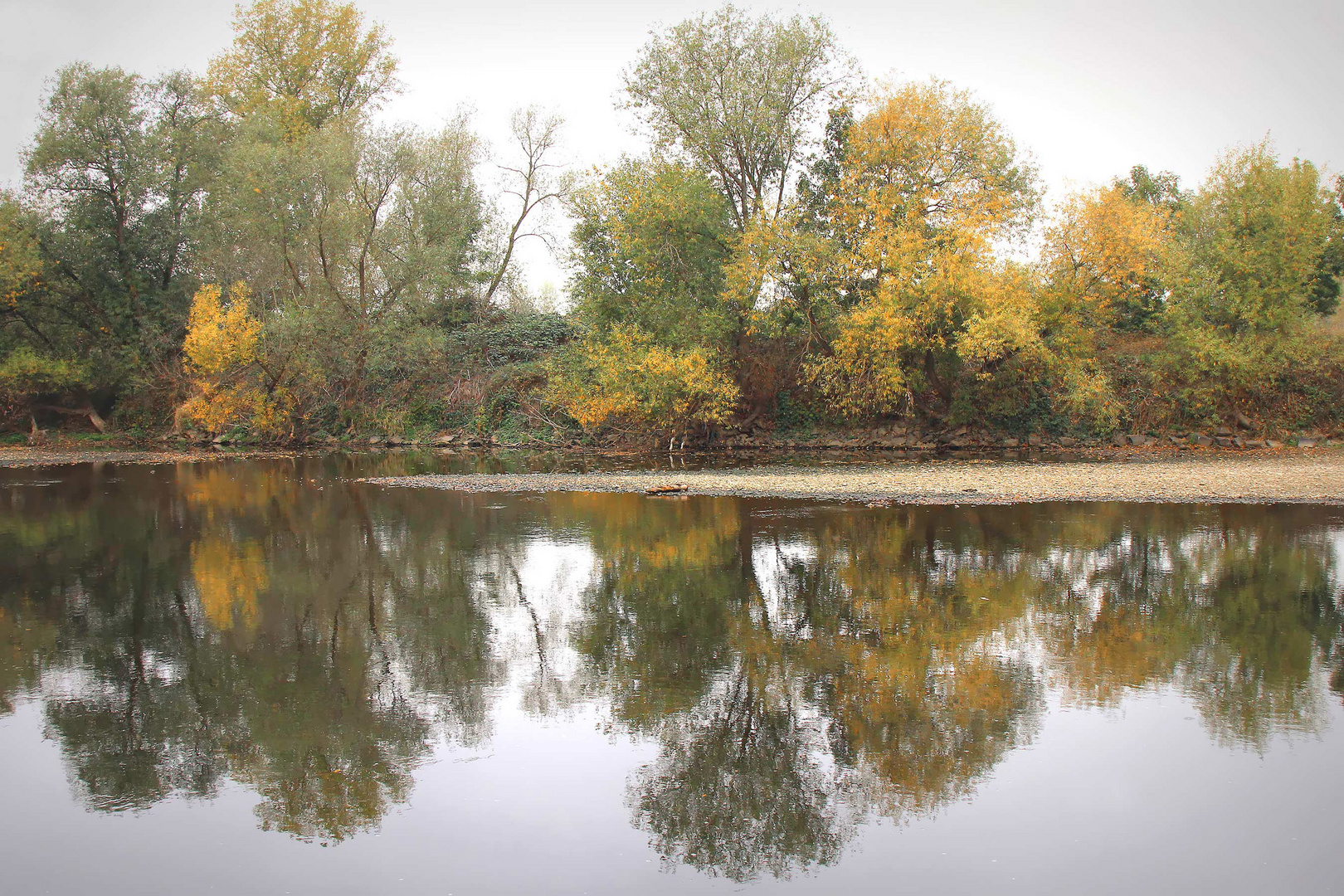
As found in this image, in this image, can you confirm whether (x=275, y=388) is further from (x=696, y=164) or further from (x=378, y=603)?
(x=378, y=603)

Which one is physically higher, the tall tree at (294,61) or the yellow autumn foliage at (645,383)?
the tall tree at (294,61)

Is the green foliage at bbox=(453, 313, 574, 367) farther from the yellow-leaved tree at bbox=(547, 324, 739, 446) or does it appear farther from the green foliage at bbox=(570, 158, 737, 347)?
the green foliage at bbox=(570, 158, 737, 347)

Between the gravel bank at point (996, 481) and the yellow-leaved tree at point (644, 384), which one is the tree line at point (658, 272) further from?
the gravel bank at point (996, 481)

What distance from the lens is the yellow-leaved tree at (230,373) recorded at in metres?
39.3

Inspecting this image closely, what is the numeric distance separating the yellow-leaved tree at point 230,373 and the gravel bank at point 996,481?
18.0m

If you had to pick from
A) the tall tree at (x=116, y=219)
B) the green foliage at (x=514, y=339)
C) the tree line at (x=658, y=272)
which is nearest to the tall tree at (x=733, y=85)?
the tree line at (x=658, y=272)

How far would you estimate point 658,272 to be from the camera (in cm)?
3453

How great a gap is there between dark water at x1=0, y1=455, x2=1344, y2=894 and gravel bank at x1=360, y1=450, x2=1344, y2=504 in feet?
18.8

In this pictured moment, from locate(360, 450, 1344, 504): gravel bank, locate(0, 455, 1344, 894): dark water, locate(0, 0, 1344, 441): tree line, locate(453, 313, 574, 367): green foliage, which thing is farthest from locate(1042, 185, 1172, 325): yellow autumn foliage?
locate(453, 313, 574, 367): green foliage

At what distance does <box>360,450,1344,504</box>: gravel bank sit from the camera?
19.1m

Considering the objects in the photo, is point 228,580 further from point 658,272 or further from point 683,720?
point 658,272

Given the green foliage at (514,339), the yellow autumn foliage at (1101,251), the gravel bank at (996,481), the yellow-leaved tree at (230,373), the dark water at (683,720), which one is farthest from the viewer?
the green foliage at (514,339)

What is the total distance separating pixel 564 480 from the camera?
24.7 m

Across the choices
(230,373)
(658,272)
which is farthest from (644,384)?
(230,373)
